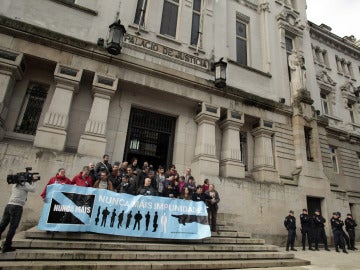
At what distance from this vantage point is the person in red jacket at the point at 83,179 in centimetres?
656

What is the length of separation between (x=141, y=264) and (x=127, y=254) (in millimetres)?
491

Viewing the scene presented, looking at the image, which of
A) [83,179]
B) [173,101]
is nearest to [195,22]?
[173,101]

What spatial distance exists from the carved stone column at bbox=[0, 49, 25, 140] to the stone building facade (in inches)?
→ 1.6

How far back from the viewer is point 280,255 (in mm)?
7383

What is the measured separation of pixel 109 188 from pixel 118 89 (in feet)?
17.5

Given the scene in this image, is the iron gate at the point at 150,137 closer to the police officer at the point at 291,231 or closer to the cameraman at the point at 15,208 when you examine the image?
the cameraman at the point at 15,208

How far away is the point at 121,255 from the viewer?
551 cm

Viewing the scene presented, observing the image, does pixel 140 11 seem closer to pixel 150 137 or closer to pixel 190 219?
pixel 150 137

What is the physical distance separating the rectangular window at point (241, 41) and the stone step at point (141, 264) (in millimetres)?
11460

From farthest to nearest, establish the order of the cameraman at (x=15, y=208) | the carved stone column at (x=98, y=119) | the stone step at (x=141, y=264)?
the carved stone column at (x=98, y=119) → the cameraman at (x=15, y=208) → the stone step at (x=141, y=264)

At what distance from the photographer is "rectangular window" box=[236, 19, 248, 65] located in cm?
1475

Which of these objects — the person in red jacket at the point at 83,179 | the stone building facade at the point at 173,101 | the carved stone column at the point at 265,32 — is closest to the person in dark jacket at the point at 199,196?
the stone building facade at the point at 173,101

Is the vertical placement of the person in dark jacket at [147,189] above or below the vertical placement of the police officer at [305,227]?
above

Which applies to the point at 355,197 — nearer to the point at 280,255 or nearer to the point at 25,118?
the point at 280,255
